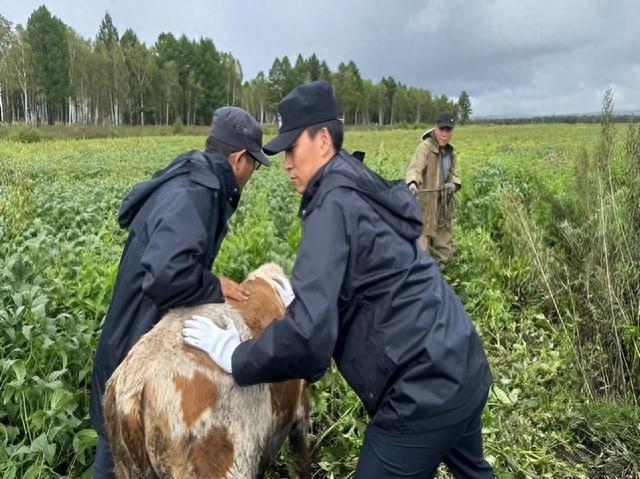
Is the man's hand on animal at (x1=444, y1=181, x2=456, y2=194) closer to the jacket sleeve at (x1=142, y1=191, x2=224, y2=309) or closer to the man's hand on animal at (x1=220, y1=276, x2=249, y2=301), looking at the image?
the man's hand on animal at (x1=220, y1=276, x2=249, y2=301)

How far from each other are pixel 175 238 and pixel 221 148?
77cm

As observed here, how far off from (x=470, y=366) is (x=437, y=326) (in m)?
0.28

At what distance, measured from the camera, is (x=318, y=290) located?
2254 mm

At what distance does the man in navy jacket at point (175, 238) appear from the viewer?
2.69m

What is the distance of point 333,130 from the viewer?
8.41 ft

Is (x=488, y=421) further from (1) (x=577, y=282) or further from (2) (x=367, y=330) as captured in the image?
(2) (x=367, y=330)

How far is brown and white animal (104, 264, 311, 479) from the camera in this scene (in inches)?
96.4

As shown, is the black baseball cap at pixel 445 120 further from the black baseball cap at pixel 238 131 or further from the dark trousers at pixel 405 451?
the dark trousers at pixel 405 451

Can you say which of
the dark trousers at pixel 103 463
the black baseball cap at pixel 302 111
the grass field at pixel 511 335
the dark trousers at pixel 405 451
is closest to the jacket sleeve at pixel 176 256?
the black baseball cap at pixel 302 111

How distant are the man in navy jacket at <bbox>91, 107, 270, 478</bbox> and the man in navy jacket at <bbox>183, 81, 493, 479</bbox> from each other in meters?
0.25

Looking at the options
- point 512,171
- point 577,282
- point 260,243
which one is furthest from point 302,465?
point 512,171

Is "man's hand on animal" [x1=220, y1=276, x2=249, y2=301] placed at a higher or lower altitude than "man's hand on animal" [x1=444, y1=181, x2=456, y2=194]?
lower

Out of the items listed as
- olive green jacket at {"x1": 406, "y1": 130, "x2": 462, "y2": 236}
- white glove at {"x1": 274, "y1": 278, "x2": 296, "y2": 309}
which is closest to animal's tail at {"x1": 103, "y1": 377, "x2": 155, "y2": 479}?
white glove at {"x1": 274, "y1": 278, "x2": 296, "y2": 309}

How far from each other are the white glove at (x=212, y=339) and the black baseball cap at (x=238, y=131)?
1036 mm
